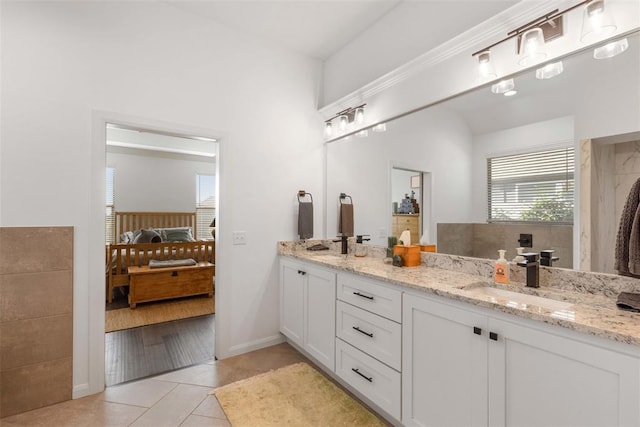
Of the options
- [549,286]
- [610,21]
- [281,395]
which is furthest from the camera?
[281,395]

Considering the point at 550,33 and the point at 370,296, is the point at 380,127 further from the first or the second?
the point at 370,296

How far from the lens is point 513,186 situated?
1.83m

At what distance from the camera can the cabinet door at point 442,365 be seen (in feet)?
4.49

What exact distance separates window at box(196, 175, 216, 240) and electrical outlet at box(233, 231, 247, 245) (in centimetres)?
486

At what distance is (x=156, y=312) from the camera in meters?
3.84

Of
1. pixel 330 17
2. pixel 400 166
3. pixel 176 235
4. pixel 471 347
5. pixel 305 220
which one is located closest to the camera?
pixel 471 347

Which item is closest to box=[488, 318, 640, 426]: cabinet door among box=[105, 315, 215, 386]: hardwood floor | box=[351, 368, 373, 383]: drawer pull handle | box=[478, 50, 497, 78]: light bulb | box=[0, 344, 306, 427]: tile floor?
box=[351, 368, 373, 383]: drawer pull handle

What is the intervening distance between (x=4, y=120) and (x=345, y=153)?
8.19 ft

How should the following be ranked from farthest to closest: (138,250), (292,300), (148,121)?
(138,250) < (292,300) < (148,121)

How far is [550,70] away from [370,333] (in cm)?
177

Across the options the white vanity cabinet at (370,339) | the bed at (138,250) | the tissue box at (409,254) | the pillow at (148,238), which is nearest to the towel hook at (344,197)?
the tissue box at (409,254)

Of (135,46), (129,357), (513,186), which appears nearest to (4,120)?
(135,46)

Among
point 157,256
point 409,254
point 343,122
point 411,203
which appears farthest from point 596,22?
point 157,256

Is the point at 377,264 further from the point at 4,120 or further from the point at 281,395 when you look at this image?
the point at 4,120
